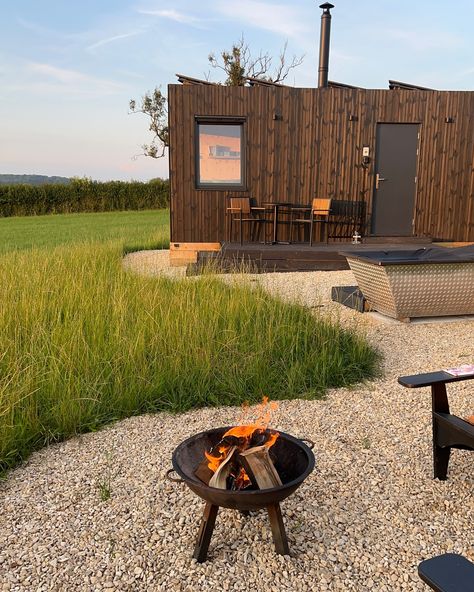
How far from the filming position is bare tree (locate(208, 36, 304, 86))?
2677cm

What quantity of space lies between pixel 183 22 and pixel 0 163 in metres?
21.6

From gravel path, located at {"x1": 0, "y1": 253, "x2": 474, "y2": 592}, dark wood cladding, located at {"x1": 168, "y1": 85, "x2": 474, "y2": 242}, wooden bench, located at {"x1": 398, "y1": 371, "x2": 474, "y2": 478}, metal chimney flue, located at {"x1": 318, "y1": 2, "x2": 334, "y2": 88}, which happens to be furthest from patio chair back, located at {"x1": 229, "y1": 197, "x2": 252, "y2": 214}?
wooden bench, located at {"x1": 398, "y1": 371, "x2": 474, "y2": 478}

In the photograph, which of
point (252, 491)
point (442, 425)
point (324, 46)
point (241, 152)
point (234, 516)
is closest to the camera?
point (252, 491)

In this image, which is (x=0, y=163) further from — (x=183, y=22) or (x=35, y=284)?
(x=35, y=284)

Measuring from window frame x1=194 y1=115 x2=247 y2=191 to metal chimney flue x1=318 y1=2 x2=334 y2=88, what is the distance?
1.88 m

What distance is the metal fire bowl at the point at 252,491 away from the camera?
176 centimetres

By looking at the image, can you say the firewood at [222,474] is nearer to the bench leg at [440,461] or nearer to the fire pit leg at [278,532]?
the fire pit leg at [278,532]

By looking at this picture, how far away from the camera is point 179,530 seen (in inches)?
81.6

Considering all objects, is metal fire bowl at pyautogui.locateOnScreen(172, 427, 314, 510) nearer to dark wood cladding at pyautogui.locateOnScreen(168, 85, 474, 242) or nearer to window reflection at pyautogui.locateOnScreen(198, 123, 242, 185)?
dark wood cladding at pyautogui.locateOnScreen(168, 85, 474, 242)

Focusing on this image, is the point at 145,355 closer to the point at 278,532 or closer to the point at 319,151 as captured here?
the point at 278,532

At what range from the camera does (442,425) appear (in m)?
2.41

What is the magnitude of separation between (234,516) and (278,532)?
31cm

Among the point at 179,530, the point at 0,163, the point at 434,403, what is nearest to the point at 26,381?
the point at 179,530

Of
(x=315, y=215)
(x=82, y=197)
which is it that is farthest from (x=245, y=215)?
(x=82, y=197)
